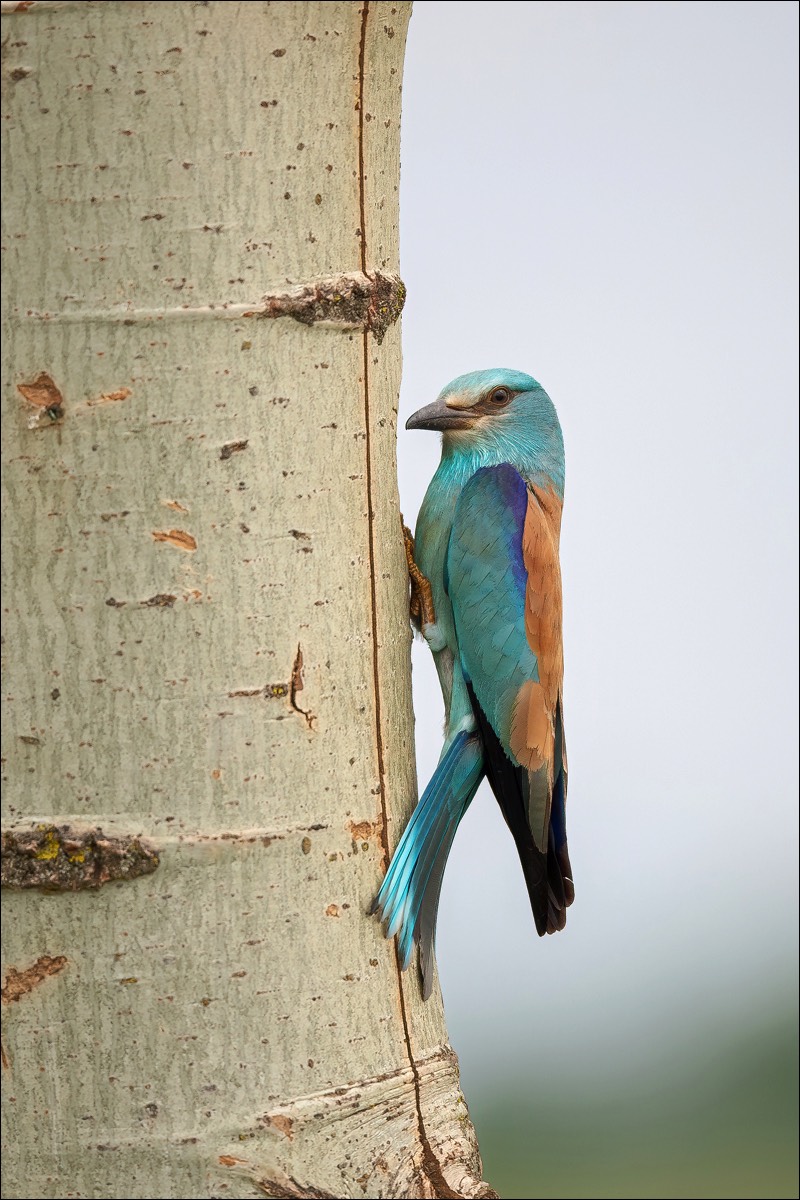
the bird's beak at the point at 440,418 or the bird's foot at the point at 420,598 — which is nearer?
the bird's foot at the point at 420,598

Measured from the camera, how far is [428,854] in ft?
5.60

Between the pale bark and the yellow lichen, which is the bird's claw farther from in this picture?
the yellow lichen

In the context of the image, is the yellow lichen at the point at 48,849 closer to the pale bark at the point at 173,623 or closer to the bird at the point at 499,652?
the pale bark at the point at 173,623

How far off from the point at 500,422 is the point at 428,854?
2.89 ft

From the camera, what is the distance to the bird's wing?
1.94 meters

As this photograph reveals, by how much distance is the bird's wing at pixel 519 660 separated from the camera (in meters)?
1.94

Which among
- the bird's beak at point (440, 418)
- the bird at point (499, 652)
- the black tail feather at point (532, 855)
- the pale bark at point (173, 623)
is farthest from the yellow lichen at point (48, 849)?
the bird's beak at point (440, 418)

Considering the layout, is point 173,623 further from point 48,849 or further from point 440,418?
point 440,418

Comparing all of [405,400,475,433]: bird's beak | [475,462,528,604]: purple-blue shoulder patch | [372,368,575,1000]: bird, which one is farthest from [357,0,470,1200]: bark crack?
[405,400,475,433]: bird's beak

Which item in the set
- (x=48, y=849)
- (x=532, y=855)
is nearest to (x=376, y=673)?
(x=48, y=849)

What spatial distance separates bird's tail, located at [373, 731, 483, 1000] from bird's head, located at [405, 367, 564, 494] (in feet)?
1.77

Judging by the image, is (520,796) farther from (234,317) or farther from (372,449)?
(234,317)

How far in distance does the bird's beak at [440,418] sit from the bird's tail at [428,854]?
551 mm

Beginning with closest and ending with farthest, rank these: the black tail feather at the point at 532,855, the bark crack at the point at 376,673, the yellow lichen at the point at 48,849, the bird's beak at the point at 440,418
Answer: the yellow lichen at the point at 48,849 → the bark crack at the point at 376,673 → the black tail feather at the point at 532,855 → the bird's beak at the point at 440,418
